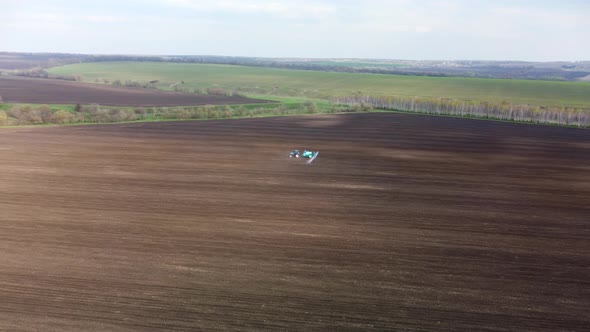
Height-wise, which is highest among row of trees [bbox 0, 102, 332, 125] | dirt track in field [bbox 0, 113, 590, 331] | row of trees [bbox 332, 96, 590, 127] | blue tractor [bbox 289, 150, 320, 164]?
row of trees [bbox 332, 96, 590, 127]

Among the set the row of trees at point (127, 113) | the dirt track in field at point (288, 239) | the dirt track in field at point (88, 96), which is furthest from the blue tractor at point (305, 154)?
the dirt track in field at point (88, 96)

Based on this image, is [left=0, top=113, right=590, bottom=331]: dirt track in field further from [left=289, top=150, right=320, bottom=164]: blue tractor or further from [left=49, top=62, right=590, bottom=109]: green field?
[left=49, top=62, right=590, bottom=109]: green field

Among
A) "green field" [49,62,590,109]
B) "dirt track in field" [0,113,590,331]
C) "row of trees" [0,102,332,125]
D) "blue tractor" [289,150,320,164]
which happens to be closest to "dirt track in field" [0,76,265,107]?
"row of trees" [0,102,332,125]

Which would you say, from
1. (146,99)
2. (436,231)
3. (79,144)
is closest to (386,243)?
(436,231)

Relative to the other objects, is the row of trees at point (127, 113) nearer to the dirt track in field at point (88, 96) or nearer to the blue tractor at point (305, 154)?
the dirt track in field at point (88, 96)

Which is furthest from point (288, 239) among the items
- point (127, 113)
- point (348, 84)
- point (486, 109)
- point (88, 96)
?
point (348, 84)
